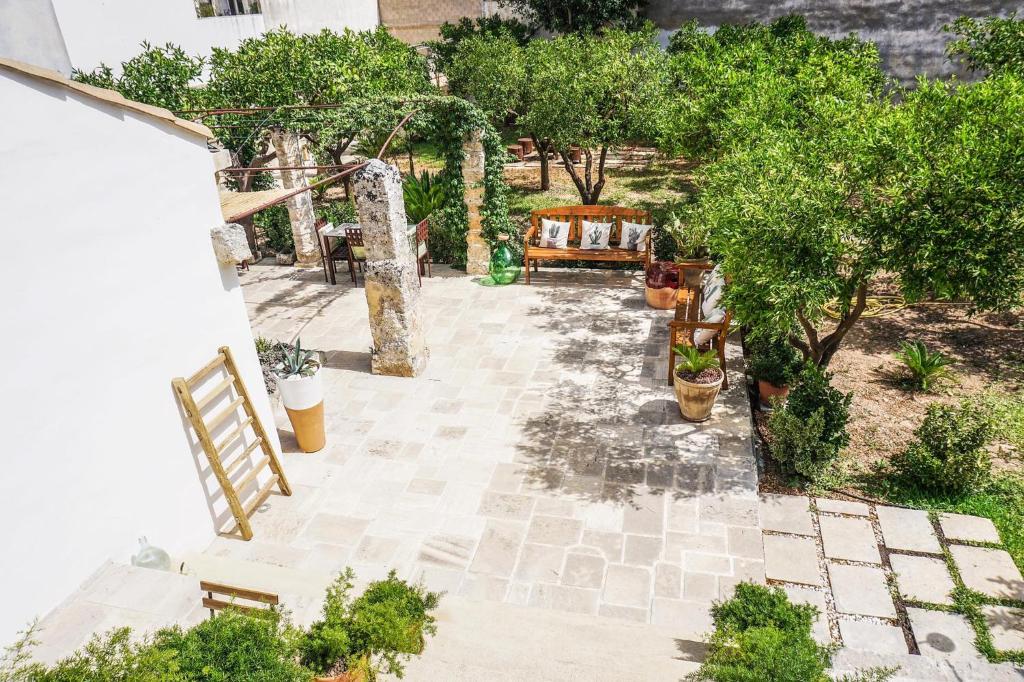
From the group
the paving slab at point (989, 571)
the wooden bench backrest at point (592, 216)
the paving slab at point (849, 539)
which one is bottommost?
the paving slab at point (849, 539)

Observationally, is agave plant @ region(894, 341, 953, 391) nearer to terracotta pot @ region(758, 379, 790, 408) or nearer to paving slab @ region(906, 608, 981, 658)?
terracotta pot @ region(758, 379, 790, 408)

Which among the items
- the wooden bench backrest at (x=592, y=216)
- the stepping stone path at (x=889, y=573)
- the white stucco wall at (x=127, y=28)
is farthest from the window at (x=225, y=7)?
the stepping stone path at (x=889, y=573)

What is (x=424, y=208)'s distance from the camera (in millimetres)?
11781

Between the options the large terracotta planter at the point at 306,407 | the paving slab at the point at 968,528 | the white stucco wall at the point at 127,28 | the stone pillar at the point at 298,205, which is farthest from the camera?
the white stucco wall at the point at 127,28

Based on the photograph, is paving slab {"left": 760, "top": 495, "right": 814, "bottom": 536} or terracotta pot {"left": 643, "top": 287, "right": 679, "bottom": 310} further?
terracotta pot {"left": 643, "top": 287, "right": 679, "bottom": 310}

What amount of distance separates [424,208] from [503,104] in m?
3.67

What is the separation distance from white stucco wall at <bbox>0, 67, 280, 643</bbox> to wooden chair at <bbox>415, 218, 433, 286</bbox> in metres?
5.53

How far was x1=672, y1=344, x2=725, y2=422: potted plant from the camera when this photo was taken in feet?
22.6

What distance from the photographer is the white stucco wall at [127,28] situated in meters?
13.9

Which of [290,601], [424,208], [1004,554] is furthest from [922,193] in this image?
[424,208]

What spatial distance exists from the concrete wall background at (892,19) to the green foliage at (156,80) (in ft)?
51.4

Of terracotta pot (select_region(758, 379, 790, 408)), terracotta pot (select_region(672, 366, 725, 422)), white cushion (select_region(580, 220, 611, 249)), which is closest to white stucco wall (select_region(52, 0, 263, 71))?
white cushion (select_region(580, 220, 611, 249))

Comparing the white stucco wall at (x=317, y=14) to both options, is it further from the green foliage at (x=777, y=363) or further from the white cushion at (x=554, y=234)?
the green foliage at (x=777, y=363)

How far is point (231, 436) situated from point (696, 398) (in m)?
4.47
